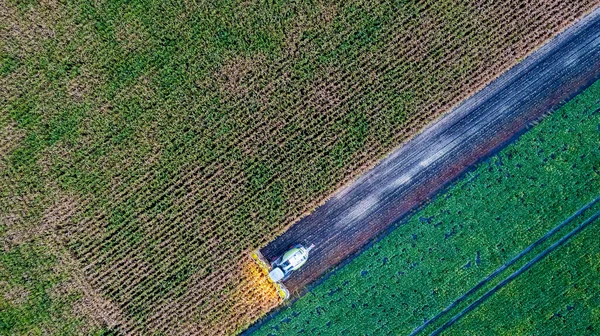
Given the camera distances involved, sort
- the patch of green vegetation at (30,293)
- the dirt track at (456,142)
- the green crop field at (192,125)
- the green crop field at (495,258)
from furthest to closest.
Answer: the green crop field at (495,258) < the dirt track at (456,142) < the patch of green vegetation at (30,293) < the green crop field at (192,125)

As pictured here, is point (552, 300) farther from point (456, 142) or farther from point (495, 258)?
point (456, 142)

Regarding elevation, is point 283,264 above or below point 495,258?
above

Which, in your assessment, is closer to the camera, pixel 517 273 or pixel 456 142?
pixel 456 142

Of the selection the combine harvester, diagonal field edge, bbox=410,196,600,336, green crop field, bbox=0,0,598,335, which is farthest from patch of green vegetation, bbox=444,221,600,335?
green crop field, bbox=0,0,598,335

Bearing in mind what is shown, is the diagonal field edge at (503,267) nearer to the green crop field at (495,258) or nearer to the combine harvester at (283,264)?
the green crop field at (495,258)

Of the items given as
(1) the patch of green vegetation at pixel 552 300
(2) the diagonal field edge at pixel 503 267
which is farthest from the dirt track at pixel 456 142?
(1) the patch of green vegetation at pixel 552 300

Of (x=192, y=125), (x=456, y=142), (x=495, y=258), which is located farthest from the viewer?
(x=495, y=258)

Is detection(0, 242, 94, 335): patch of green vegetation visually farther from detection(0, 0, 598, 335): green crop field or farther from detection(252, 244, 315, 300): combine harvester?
detection(252, 244, 315, 300): combine harvester

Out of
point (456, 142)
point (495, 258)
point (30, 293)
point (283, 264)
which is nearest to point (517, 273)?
point (495, 258)
